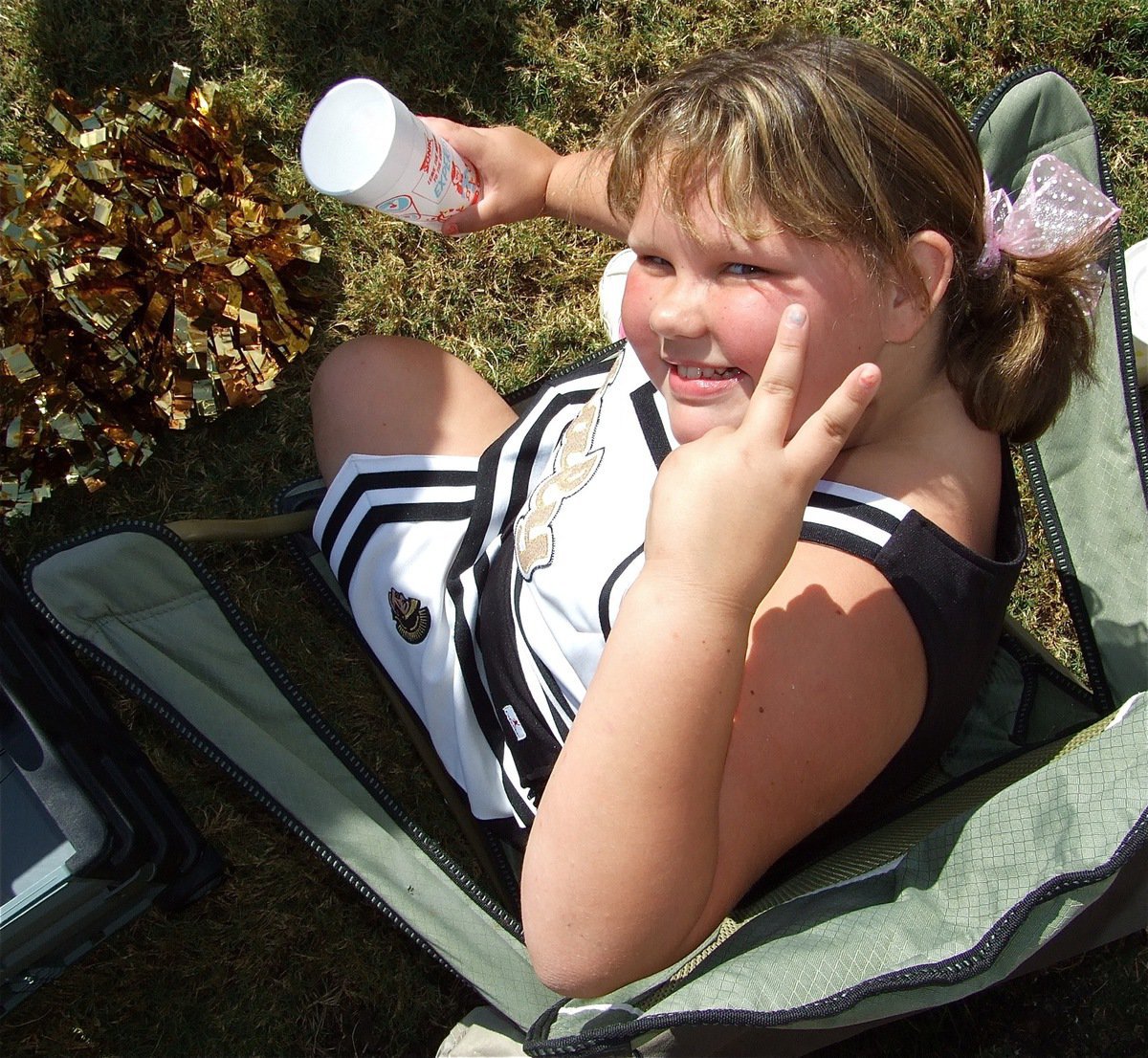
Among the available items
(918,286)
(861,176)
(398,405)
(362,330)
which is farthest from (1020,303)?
(362,330)

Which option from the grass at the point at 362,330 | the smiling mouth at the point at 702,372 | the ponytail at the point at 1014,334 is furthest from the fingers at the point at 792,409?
the grass at the point at 362,330

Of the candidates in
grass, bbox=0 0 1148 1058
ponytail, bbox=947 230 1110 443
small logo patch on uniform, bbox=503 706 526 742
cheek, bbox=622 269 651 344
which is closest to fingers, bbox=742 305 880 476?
cheek, bbox=622 269 651 344

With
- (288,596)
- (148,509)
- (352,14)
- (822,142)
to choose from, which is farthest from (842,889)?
(352,14)

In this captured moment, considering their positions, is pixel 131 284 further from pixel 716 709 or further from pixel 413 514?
pixel 716 709

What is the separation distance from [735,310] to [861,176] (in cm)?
20

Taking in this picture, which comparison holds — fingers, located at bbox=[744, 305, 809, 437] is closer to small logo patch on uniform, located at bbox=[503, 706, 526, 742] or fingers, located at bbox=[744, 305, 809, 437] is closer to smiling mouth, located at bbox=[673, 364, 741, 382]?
smiling mouth, located at bbox=[673, 364, 741, 382]

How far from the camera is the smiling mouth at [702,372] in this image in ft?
3.73

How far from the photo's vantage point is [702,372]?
116 cm

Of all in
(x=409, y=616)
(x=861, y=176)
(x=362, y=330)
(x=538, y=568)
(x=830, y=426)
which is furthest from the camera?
(x=362, y=330)

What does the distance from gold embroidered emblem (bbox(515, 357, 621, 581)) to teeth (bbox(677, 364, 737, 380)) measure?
29cm

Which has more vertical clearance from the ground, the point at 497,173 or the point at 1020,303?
the point at 497,173

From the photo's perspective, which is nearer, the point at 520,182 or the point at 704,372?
the point at 704,372

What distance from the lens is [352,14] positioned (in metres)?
2.22

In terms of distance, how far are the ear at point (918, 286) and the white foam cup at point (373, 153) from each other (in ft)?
2.47
